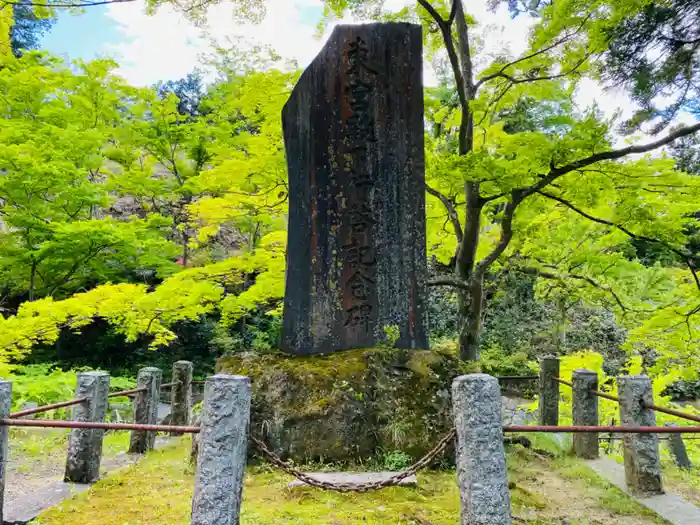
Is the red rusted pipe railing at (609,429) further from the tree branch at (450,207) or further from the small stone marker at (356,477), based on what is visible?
the tree branch at (450,207)

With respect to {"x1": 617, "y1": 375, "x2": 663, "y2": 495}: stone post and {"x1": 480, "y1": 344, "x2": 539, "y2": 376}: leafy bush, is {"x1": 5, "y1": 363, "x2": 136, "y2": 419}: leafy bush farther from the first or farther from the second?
{"x1": 480, "y1": 344, "x2": 539, "y2": 376}: leafy bush

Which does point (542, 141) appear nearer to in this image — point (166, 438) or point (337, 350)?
point (337, 350)

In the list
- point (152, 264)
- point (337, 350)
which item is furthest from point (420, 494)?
point (152, 264)

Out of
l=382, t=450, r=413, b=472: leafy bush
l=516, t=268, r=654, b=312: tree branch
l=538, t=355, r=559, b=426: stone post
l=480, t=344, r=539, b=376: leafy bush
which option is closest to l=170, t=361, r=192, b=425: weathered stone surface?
l=382, t=450, r=413, b=472: leafy bush

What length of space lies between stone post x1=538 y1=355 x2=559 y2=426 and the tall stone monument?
2290 mm

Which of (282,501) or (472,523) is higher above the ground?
(472,523)

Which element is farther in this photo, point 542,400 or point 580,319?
point 580,319

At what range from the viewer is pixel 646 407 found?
4.27 meters

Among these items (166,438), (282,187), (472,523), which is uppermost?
→ (282,187)

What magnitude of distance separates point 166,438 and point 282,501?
406 centimetres

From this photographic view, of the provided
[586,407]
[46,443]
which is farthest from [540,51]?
[46,443]

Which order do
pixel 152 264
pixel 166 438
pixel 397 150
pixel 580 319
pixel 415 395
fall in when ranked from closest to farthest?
pixel 415 395 < pixel 397 150 < pixel 166 438 < pixel 152 264 < pixel 580 319

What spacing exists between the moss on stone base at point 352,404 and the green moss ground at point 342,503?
367 mm

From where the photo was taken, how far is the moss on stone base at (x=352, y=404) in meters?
4.68
